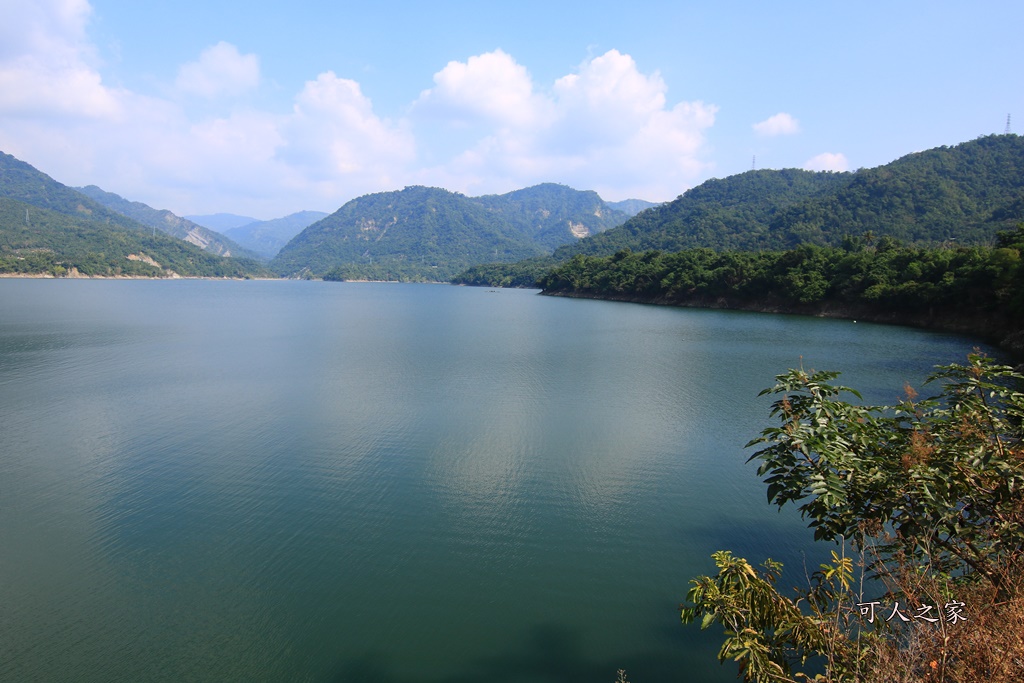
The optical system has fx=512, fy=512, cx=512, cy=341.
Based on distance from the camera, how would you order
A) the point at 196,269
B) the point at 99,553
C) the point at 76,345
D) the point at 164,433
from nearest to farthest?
the point at 99,553
the point at 164,433
the point at 76,345
the point at 196,269

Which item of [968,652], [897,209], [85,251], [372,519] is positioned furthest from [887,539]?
[85,251]

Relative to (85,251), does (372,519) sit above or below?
below

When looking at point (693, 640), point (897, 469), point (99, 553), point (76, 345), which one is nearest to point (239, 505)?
point (99, 553)

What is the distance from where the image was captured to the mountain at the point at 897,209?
251 feet

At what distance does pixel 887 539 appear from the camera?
153 inches

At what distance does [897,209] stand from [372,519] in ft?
333

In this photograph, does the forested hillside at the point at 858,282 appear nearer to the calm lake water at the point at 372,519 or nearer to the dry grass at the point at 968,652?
the calm lake water at the point at 372,519

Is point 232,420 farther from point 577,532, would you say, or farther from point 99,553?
point 577,532

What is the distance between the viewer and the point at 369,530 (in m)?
9.23

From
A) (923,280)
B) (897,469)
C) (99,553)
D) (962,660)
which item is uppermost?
(923,280)

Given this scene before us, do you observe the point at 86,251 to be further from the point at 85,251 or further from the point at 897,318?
the point at 897,318

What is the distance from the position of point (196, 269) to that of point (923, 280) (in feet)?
574

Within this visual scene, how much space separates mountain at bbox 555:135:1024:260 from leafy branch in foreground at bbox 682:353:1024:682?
7011cm

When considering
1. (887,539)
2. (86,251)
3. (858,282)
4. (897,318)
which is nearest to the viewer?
(887,539)
